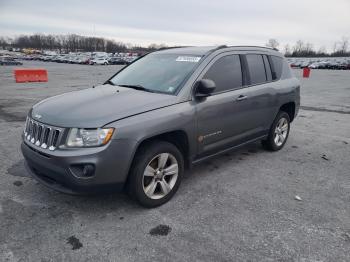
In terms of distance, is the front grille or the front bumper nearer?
the front bumper

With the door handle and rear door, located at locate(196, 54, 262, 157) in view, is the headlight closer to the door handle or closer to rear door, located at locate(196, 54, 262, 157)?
rear door, located at locate(196, 54, 262, 157)

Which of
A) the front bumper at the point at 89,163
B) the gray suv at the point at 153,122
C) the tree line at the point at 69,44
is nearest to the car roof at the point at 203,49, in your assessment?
the gray suv at the point at 153,122

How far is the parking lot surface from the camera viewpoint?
269 cm

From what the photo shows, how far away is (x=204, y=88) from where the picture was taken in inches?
139

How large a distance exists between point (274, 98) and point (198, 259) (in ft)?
10.6

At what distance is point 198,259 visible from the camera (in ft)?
8.52

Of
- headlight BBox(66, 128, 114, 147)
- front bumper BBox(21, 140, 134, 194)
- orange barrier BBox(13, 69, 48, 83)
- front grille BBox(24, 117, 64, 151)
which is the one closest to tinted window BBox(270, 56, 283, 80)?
front bumper BBox(21, 140, 134, 194)

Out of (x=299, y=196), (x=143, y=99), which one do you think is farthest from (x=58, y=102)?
(x=299, y=196)

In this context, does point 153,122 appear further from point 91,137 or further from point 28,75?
point 28,75

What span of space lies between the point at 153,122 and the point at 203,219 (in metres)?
1.16

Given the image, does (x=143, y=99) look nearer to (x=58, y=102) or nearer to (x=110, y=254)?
(x=58, y=102)

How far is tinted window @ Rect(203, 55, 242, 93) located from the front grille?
6.29ft

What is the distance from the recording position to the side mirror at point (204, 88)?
11.5 feet

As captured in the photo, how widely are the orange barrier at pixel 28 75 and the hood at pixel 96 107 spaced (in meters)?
15.9
